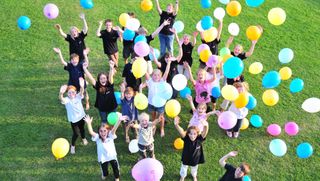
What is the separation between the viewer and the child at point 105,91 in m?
6.20

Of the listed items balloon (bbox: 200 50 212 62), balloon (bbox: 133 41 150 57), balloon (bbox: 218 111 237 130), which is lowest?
balloon (bbox: 218 111 237 130)

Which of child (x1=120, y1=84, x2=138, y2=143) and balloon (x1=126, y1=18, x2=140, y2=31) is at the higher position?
balloon (x1=126, y1=18, x2=140, y2=31)

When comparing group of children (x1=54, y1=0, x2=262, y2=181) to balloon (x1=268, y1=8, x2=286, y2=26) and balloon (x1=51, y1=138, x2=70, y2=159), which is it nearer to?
balloon (x1=51, y1=138, x2=70, y2=159)

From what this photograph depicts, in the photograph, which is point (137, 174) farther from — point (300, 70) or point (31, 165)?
point (300, 70)

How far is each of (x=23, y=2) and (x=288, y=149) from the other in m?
8.03

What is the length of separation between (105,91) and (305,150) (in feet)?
11.1

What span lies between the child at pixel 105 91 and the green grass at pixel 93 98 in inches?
26.2

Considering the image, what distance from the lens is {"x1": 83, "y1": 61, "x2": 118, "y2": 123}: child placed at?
6.20m

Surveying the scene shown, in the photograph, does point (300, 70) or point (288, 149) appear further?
point (300, 70)

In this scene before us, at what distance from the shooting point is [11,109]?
722 cm

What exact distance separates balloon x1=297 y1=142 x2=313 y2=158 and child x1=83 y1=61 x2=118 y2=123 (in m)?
3.15

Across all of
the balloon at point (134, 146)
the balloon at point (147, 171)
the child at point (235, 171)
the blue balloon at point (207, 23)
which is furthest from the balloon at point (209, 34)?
the balloon at point (147, 171)

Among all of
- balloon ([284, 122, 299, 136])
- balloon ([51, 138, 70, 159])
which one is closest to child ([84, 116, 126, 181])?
balloon ([51, 138, 70, 159])

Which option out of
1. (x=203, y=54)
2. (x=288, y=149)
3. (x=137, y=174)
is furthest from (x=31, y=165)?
(x=288, y=149)
